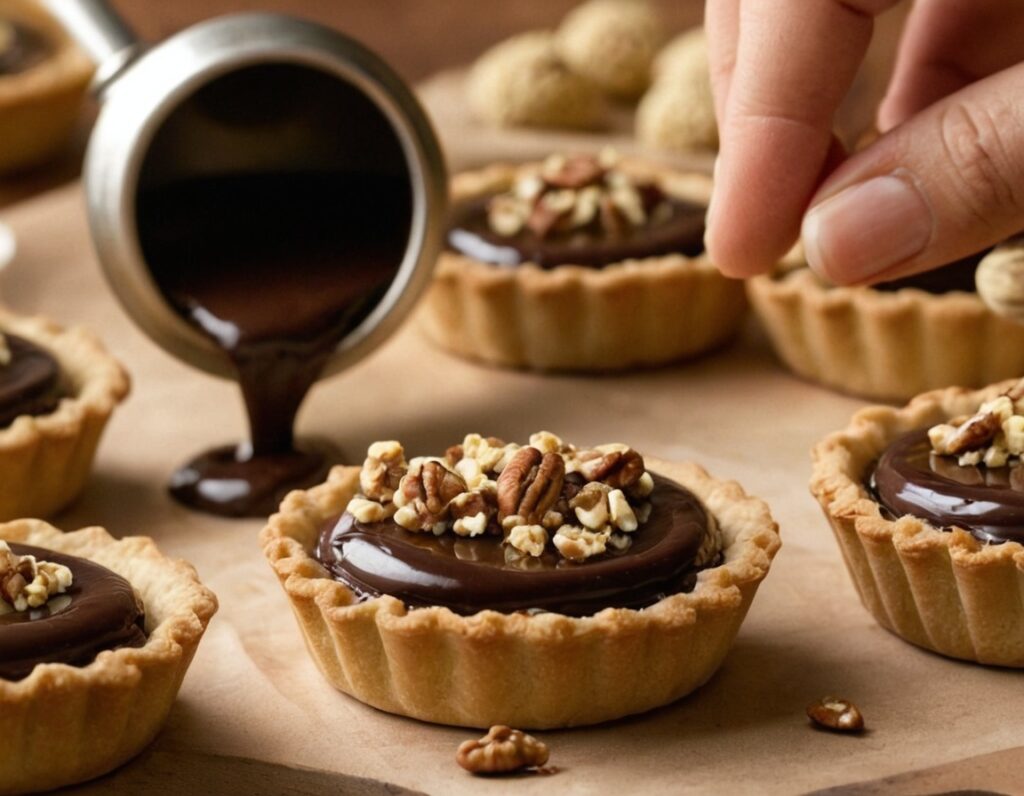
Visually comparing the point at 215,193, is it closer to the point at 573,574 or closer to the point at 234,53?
Result: the point at 234,53

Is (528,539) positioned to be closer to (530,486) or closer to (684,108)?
(530,486)

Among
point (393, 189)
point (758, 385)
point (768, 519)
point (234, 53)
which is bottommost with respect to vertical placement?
point (758, 385)

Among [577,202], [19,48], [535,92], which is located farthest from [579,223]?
[19,48]

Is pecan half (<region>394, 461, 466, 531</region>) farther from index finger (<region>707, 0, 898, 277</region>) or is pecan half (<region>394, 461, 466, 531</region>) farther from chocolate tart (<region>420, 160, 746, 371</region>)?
chocolate tart (<region>420, 160, 746, 371</region>)

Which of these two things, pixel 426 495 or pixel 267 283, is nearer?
pixel 426 495

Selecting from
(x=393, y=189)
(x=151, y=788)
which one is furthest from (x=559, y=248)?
(x=151, y=788)

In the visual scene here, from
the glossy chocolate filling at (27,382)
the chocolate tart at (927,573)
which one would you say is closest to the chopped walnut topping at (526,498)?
the chocolate tart at (927,573)
